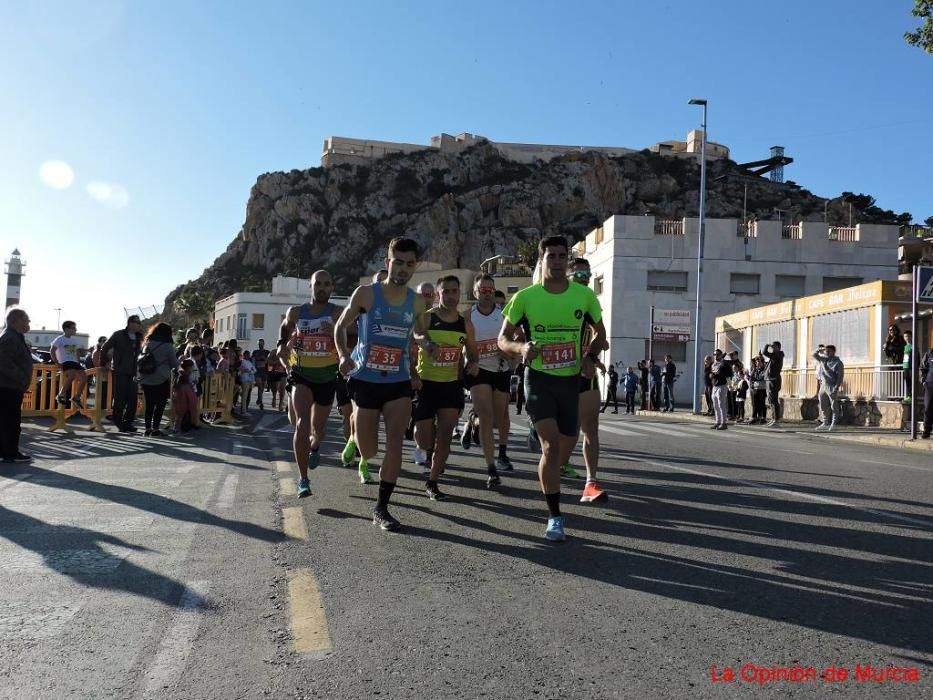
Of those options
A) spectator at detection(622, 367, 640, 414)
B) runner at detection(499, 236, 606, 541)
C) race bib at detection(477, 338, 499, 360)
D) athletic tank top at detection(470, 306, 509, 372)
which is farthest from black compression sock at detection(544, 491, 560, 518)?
spectator at detection(622, 367, 640, 414)

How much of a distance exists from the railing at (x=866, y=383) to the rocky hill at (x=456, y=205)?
283ft

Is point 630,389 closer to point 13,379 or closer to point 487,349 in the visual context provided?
point 487,349

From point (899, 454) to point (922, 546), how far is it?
8401 mm

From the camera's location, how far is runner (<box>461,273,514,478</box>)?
7.56 m

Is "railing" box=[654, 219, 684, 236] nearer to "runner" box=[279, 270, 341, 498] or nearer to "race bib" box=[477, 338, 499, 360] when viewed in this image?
"race bib" box=[477, 338, 499, 360]

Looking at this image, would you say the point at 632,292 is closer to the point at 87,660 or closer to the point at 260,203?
the point at 87,660

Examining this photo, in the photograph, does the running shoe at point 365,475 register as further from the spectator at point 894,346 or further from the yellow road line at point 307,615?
the spectator at point 894,346

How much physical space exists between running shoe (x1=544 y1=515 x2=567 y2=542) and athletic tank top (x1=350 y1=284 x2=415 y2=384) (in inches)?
56.0

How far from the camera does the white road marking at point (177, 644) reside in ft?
8.87

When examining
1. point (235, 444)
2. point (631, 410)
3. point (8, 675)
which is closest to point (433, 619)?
point (8, 675)

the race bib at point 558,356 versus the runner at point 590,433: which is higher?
the race bib at point 558,356

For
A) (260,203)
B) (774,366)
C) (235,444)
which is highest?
(260,203)

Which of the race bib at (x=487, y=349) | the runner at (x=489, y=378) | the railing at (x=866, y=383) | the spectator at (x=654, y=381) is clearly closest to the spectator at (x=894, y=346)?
the railing at (x=866, y=383)

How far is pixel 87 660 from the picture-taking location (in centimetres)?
292
